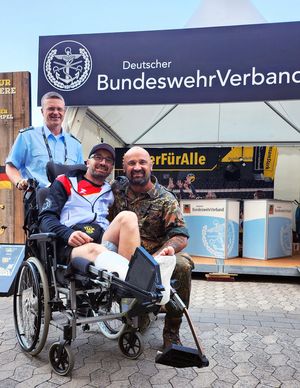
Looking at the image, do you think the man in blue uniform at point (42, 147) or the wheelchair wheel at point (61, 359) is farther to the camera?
the man in blue uniform at point (42, 147)

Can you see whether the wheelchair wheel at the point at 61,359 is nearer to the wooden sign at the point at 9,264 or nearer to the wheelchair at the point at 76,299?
the wheelchair at the point at 76,299

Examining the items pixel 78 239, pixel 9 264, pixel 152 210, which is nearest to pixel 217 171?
pixel 9 264

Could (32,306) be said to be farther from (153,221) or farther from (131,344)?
(153,221)

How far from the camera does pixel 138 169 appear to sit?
2.75 meters

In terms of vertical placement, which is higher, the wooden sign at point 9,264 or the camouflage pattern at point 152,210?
the camouflage pattern at point 152,210

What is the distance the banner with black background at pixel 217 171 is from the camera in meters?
8.55

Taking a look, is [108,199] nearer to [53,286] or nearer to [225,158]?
[53,286]

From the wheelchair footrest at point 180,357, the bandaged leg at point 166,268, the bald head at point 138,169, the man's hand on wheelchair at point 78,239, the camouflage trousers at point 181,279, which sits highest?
the bald head at point 138,169

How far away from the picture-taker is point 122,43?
5.22 m

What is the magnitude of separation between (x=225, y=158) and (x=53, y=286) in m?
6.72

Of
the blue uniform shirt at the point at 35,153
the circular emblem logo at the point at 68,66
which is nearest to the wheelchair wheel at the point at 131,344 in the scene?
the blue uniform shirt at the point at 35,153

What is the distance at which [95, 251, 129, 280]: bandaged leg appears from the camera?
6.73 ft

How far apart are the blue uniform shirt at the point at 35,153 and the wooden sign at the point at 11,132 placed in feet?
5.83

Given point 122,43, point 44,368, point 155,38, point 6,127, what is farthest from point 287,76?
point 44,368
